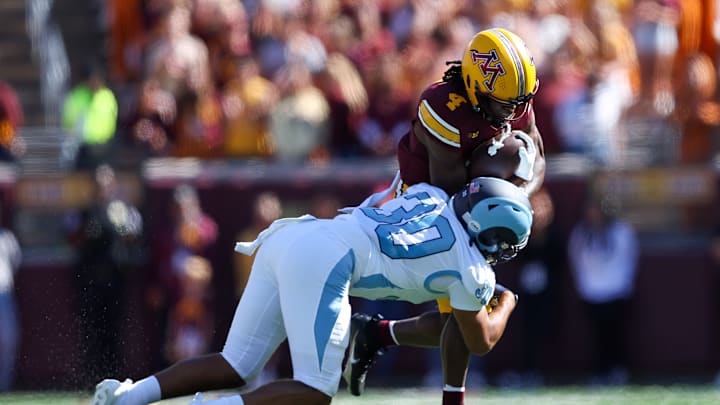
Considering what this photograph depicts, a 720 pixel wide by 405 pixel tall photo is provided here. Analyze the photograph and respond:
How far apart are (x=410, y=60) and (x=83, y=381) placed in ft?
12.1

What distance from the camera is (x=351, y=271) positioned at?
5.44 metres

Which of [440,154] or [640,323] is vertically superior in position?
[440,154]

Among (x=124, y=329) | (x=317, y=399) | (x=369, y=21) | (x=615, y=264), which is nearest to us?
(x=317, y=399)

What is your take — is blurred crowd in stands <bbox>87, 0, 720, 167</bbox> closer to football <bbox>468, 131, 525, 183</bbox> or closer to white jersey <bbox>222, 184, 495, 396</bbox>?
football <bbox>468, 131, 525, 183</bbox>

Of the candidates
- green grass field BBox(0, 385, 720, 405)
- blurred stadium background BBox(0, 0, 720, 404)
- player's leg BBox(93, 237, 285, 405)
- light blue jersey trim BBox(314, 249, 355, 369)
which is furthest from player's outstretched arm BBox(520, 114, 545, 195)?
blurred stadium background BBox(0, 0, 720, 404)

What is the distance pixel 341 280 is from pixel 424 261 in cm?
33

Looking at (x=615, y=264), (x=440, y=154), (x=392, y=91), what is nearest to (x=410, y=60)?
(x=392, y=91)

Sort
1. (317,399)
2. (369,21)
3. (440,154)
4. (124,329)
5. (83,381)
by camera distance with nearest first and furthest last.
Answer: (317,399), (440,154), (83,381), (124,329), (369,21)

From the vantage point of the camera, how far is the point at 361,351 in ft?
21.2

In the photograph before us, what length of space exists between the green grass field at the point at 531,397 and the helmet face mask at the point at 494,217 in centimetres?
324

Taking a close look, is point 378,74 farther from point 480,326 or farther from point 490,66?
point 480,326

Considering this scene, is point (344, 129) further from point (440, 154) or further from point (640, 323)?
point (440, 154)

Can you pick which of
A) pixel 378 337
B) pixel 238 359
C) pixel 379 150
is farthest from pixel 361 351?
pixel 379 150

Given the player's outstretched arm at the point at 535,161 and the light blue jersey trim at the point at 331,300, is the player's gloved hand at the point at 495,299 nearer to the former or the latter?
the player's outstretched arm at the point at 535,161
